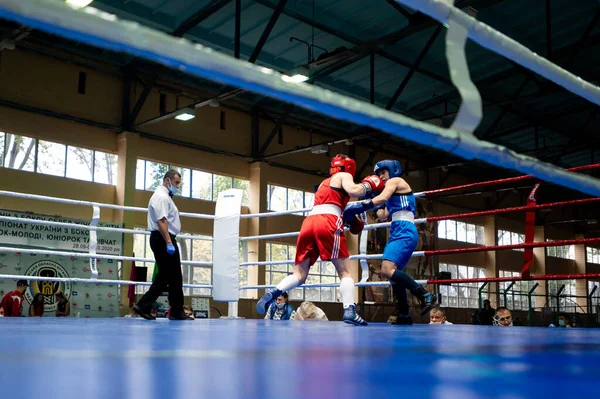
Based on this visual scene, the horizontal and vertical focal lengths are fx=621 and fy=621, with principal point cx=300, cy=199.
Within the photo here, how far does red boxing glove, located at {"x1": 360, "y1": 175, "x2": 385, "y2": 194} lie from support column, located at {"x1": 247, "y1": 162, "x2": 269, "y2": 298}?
10132 millimetres

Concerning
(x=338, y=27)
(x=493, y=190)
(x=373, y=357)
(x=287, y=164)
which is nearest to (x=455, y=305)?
(x=493, y=190)

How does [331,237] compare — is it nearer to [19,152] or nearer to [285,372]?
[285,372]

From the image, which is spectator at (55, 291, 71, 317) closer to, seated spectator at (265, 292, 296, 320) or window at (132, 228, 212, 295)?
window at (132, 228, 212, 295)

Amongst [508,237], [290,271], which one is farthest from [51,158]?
[508,237]

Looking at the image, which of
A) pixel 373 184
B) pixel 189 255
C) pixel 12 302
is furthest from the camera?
pixel 189 255

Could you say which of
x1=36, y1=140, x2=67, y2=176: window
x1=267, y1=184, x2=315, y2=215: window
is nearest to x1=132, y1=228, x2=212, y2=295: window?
x1=267, y1=184, x2=315, y2=215: window

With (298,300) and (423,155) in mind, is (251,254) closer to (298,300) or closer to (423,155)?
(298,300)

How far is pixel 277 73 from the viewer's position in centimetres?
121

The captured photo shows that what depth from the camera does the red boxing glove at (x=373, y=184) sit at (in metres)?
3.99

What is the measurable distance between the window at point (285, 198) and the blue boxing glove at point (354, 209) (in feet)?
35.7

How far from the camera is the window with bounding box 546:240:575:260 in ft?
77.6

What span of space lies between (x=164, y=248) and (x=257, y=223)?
9928 mm

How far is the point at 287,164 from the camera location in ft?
51.3

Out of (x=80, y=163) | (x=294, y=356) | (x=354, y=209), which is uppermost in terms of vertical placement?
(x=80, y=163)
